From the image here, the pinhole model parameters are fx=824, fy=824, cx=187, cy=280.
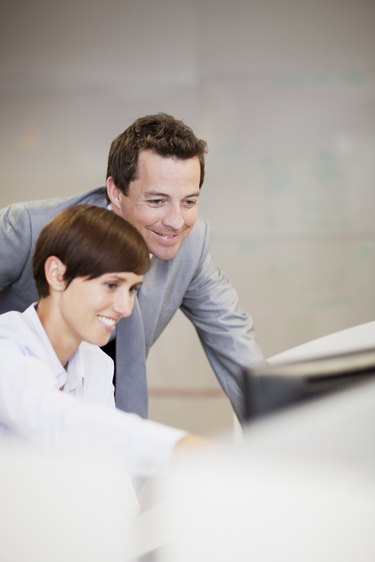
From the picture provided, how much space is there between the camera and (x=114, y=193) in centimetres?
150

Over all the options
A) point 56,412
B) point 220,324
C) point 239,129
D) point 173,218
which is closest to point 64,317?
point 56,412

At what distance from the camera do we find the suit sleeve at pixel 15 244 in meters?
1.57

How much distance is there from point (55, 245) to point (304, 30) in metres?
2.71

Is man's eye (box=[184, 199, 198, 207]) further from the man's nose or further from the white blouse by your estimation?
the white blouse

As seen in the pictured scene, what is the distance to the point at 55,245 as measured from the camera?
1104mm

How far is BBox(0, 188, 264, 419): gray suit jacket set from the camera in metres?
1.51

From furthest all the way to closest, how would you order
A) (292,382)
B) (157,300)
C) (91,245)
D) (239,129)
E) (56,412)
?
(239,129), (157,300), (91,245), (56,412), (292,382)

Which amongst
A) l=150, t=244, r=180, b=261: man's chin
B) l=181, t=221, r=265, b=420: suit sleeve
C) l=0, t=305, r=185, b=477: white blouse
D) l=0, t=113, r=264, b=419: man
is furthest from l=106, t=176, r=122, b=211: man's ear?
l=0, t=305, r=185, b=477: white blouse

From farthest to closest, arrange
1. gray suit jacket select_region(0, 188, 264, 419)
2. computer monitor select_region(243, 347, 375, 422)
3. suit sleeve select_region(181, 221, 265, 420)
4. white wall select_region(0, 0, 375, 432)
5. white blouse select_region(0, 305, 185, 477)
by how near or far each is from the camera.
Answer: white wall select_region(0, 0, 375, 432)
suit sleeve select_region(181, 221, 265, 420)
gray suit jacket select_region(0, 188, 264, 419)
white blouse select_region(0, 305, 185, 477)
computer monitor select_region(243, 347, 375, 422)

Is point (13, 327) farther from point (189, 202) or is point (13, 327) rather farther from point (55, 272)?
point (189, 202)

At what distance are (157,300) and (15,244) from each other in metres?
0.31

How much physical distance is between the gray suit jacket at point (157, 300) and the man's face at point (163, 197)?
0.14 metres

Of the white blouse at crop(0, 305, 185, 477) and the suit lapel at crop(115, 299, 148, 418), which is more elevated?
the white blouse at crop(0, 305, 185, 477)

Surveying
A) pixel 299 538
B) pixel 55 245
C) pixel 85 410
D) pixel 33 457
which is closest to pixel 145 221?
pixel 55 245
